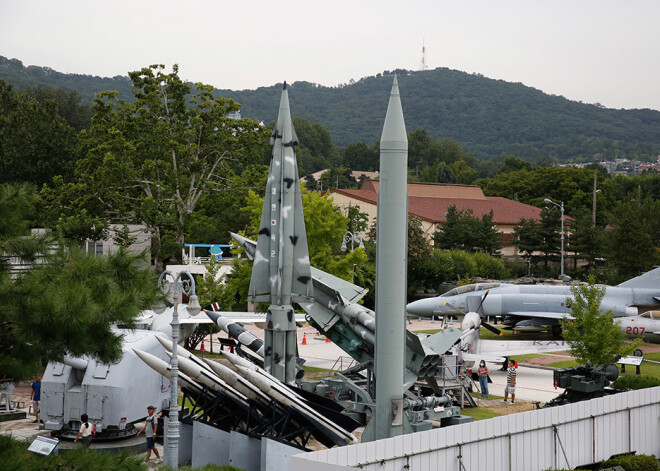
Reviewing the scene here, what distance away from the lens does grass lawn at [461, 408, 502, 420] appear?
73.8ft

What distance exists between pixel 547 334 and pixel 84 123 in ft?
187

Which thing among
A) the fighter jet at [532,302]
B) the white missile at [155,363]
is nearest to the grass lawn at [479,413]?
the white missile at [155,363]

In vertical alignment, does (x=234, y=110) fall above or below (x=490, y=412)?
above

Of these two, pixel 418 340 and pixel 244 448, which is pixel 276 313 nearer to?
pixel 418 340

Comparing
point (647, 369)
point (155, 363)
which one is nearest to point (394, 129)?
point (155, 363)

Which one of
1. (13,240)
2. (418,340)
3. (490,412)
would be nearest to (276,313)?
(418,340)

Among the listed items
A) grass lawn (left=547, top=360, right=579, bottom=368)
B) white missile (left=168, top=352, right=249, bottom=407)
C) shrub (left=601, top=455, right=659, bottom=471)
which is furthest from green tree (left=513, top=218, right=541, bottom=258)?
white missile (left=168, top=352, right=249, bottom=407)

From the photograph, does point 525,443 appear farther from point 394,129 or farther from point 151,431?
point 151,431

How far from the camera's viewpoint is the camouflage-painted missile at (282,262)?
20.7 meters

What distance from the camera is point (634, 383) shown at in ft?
71.8

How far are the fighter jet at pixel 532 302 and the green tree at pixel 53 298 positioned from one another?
28817mm

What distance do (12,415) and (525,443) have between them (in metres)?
13.8

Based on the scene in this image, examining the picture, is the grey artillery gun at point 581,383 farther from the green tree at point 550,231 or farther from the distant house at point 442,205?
the distant house at point 442,205

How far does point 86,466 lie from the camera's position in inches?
384
